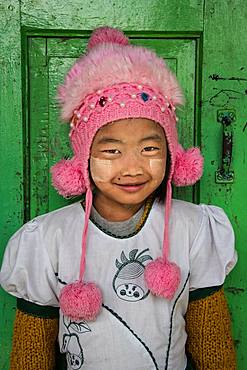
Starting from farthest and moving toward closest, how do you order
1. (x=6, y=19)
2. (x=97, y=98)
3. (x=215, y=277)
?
(x=6, y=19), (x=215, y=277), (x=97, y=98)

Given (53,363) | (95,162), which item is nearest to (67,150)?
(95,162)

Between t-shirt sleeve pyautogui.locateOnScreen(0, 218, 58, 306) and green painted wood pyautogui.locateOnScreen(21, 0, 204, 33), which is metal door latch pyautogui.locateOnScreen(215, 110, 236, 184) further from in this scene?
t-shirt sleeve pyautogui.locateOnScreen(0, 218, 58, 306)

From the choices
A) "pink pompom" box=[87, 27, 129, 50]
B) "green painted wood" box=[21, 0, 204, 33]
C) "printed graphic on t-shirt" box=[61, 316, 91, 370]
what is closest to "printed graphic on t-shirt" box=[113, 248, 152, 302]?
"printed graphic on t-shirt" box=[61, 316, 91, 370]

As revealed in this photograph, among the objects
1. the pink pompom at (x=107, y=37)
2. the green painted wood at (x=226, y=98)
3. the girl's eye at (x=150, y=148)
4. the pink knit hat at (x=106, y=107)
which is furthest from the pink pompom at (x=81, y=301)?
the pink pompom at (x=107, y=37)

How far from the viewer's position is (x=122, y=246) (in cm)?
175

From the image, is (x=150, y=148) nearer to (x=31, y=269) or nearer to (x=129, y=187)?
(x=129, y=187)

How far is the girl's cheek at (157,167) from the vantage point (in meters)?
1.68

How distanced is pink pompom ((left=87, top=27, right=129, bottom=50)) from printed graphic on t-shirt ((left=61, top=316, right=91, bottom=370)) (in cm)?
70

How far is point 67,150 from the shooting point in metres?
1.97

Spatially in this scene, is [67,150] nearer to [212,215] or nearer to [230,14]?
[212,215]

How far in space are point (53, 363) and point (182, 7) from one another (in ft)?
3.44

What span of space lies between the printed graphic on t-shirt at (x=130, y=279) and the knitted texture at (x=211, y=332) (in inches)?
7.5

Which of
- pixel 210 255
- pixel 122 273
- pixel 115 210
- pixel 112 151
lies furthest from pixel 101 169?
pixel 210 255

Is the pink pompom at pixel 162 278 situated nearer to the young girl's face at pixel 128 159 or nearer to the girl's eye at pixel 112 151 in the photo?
the young girl's face at pixel 128 159
